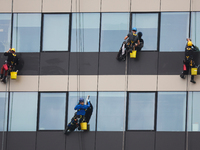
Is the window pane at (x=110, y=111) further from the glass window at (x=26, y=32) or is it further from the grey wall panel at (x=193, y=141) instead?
the glass window at (x=26, y=32)

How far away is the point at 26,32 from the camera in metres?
26.1

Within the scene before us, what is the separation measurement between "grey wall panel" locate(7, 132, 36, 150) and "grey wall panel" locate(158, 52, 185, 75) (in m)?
6.10

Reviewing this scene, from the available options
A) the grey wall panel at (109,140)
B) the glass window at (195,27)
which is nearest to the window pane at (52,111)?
the grey wall panel at (109,140)

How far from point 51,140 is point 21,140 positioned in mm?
1303

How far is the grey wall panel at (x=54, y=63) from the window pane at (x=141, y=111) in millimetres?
3134

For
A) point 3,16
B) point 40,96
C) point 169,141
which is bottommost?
point 169,141

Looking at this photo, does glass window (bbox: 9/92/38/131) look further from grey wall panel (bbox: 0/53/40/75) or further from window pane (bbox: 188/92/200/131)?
window pane (bbox: 188/92/200/131)

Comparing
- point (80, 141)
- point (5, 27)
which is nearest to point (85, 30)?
point (5, 27)

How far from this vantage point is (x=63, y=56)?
1003 inches

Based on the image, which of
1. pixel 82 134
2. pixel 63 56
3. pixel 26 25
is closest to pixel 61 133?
pixel 82 134

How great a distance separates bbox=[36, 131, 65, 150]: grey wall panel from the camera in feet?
81.2

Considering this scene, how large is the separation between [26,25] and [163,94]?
6.77 metres

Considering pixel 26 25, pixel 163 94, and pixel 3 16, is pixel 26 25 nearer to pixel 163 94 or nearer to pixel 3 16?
pixel 3 16

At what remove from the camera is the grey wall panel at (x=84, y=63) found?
25.2 metres
